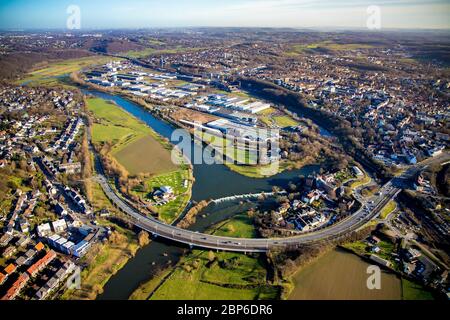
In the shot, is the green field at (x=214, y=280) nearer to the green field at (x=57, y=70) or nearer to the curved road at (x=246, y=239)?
the curved road at (x=246, y=239)

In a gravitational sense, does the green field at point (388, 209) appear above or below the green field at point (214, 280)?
above

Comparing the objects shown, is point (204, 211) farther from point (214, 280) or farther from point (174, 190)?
point (214, 280)

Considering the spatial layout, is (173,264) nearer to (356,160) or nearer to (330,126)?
(356,160)

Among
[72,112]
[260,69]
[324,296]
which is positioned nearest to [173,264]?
[324,296]

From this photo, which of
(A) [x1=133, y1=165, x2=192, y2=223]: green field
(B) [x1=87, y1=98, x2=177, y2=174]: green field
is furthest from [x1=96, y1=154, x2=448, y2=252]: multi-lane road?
(B) [x1=87, y1=98, x2=177, y2=174]: green field

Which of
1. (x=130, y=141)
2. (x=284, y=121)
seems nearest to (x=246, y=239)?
(x=130, y=141)

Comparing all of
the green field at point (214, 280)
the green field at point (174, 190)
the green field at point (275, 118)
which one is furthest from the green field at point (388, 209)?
the green field at point (275, 118)

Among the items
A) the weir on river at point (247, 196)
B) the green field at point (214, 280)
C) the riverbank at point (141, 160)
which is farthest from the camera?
the weir on river at point (247, 196)
